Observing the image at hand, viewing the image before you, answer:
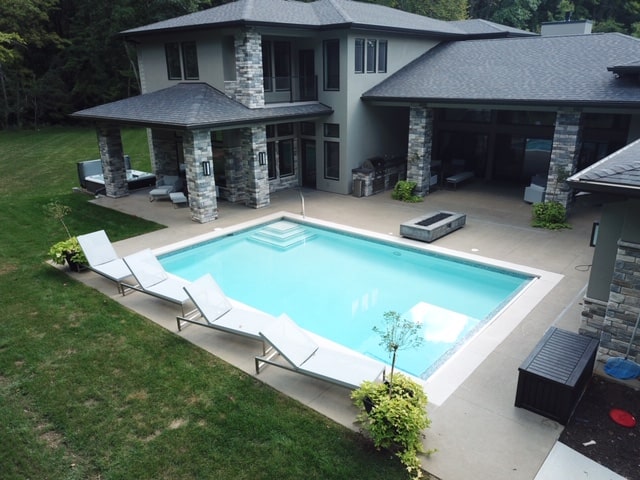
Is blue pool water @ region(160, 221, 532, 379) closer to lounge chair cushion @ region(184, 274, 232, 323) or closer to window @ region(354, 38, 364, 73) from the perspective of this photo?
lounge chair cushion @ region(184, 274, 232, 323)

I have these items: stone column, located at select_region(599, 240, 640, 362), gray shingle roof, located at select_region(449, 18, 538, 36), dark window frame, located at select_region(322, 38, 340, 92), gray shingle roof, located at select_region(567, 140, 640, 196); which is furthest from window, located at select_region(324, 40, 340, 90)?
stone column, located at select_region(599, 240, 640, 362)

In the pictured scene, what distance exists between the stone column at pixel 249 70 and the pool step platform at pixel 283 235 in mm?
4480

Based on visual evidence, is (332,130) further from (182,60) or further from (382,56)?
(182,60)

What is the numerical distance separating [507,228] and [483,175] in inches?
268

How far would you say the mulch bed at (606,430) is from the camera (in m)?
5.70

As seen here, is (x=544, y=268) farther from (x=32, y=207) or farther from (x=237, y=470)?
(x=32, y=207)

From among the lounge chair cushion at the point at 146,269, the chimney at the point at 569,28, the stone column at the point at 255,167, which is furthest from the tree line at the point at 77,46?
the lounge chair cushion at the point at 146,269

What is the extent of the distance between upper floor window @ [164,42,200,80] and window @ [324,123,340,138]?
17.3 feet

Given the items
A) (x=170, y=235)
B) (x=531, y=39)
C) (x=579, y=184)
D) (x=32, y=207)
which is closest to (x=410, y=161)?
(x=531, y=39)

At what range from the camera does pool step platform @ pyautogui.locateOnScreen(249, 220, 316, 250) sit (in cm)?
1413

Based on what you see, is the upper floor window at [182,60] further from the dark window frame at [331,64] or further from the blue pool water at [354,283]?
the blue pool water at [354,283]

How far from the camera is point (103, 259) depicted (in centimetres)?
1127

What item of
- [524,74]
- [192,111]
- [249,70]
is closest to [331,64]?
A: [249,70]

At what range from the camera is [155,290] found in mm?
9797
